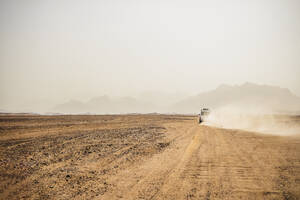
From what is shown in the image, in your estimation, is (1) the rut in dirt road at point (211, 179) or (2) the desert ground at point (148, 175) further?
(2) the desert ground at point (148, 175)

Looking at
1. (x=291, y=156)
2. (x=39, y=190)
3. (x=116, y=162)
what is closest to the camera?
(x=39, y=190)

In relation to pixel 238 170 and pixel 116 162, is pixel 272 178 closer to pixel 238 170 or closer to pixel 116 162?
pixel 238 170

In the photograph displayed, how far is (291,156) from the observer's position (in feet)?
28.9

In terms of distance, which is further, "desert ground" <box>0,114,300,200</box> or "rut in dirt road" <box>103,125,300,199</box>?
"desert ground" <box>0,114,300,200</box>

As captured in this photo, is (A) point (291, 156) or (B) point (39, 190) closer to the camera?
(B) point (39, 190)

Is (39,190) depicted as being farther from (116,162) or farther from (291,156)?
(291,156)

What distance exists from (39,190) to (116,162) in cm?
327

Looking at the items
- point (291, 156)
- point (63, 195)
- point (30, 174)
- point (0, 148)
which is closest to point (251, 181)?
point (291, 156)

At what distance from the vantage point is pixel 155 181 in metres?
5.93

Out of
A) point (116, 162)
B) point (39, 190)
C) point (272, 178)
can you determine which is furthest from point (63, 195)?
point (272, 178)

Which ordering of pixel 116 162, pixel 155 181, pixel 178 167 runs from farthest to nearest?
pixel 116 162 < pixel 178 167 < pixel 155 181

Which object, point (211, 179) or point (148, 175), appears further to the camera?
point (148, 175)

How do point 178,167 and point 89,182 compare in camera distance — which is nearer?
point 89,182

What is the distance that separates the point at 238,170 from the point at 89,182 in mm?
5059
